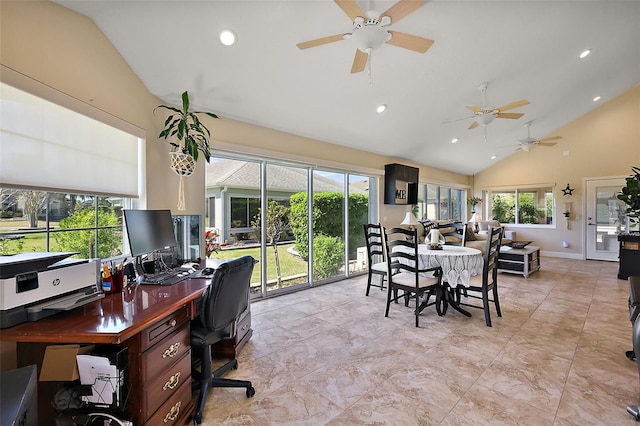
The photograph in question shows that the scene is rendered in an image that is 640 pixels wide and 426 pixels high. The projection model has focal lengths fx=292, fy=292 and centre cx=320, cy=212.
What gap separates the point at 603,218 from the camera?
736 centimetres

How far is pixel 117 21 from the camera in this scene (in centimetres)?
232

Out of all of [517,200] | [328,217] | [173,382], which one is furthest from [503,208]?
[173,382]

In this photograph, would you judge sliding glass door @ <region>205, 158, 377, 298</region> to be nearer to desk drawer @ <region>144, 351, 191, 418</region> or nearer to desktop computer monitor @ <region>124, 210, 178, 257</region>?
desktop computer monitor @ <region>124, 210, 178, 257</region>

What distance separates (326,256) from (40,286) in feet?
13.7

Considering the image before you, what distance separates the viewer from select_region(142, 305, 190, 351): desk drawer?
1.48 m

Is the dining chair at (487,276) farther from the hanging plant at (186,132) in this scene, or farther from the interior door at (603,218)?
the interior door at (603,218)

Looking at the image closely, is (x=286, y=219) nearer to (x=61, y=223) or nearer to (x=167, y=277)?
(x=167, y=277)

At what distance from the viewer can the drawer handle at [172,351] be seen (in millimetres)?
1644

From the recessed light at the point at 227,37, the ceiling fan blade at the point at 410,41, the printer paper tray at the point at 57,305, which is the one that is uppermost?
the recessed light at the point at 227,37

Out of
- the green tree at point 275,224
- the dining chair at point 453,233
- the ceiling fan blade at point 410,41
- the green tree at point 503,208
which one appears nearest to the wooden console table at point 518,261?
the dining chair at point 453,233

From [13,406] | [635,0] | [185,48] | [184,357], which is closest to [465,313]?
[184,357]

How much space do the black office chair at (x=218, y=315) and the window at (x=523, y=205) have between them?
9.28 metres

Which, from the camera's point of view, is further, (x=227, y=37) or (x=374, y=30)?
(x=227, y=37)

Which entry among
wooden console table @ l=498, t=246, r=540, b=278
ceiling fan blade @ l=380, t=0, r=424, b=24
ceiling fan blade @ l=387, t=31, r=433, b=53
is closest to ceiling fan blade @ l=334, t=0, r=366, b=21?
ceiling fan blade @ l=380, t=0, r=424, b=24
